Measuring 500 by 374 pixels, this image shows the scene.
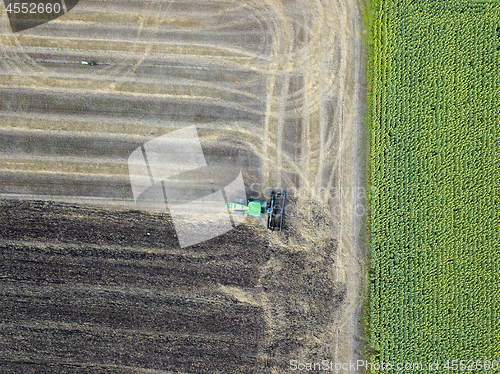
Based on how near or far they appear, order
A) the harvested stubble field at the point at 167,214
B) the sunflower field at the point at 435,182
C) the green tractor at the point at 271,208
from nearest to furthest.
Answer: the sunflower field at the point at 435,182, the harvested stubble field at the point at 167,214, the green tractor at the point at 271,208

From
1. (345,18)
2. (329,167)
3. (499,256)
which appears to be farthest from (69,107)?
(499,256)

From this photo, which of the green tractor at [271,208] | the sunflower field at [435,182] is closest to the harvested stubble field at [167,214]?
the green tractor at [271,208]

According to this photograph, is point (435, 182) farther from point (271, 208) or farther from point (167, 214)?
point (167, 214)

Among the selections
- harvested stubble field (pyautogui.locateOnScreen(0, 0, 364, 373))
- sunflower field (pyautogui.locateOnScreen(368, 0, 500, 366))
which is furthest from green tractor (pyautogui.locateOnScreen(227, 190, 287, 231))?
sunflower field (pyautogui.locateOnScreen(368, 0, 500, 366))

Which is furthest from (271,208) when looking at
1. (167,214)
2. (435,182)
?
(435,182)

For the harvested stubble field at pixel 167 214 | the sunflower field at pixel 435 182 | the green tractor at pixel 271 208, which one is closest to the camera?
the sunflower field at pixel 435 182

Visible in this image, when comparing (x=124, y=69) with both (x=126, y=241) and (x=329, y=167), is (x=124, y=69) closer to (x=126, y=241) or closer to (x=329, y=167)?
(x=126, y=241)

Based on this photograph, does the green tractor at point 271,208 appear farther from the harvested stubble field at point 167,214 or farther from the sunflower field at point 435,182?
the sunflower field at point 435,182
